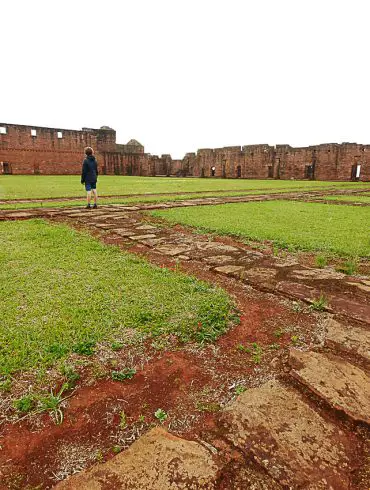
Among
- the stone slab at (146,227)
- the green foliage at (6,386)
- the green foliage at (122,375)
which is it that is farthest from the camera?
the stone slab at (146,227)

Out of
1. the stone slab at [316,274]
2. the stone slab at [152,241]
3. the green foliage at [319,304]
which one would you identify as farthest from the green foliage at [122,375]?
the stone slab at [152,241]

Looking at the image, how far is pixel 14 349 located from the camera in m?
1.75

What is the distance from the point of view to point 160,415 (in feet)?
4.44

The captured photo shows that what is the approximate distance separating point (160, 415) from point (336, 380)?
90 centimetres

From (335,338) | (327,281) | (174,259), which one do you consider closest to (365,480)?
(335,338)

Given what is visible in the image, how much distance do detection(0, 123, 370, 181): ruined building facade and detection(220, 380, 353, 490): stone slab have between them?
28.6 m

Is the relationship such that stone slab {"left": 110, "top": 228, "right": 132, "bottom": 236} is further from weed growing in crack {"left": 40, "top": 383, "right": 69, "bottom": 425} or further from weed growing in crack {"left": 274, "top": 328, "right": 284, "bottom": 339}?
weed growing in crack {"left": 40, "top": 383, "right": 69, "bottom": 425}

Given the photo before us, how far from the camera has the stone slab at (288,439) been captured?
1080 mm

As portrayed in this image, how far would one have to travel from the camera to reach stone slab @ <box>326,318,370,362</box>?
5.97ft

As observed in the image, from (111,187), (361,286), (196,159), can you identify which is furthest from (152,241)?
(196,159)

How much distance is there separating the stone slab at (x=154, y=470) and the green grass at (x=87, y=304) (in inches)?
28.4

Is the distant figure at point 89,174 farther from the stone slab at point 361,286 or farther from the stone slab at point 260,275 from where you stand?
the stone slab at point 361,286

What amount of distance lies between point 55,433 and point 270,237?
13.1 feet

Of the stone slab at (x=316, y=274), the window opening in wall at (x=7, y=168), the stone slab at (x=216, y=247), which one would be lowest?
the stone slab at (x=316, y=274)
